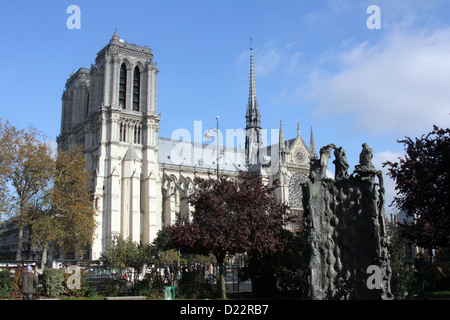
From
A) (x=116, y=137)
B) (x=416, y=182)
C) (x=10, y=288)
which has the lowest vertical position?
(x=10, y=288)

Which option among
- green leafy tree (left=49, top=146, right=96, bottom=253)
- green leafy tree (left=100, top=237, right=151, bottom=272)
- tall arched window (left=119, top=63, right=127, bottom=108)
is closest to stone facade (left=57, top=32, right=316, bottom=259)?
tall arched window (left=119, top=63, right=127, bottom=108)

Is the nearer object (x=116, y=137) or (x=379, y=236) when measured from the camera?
(x=379, y=236)

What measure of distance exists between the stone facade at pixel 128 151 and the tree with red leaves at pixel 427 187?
3670cm

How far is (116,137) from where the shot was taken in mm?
60125

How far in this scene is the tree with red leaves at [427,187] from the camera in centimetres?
2214

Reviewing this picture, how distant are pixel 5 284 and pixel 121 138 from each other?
40.9m

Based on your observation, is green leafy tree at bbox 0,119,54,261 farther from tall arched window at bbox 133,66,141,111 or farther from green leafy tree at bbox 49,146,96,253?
tall arched window at bbox 133,66,141,111

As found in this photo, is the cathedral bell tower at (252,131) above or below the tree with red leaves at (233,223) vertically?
above

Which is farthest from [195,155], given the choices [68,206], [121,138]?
[68,206]

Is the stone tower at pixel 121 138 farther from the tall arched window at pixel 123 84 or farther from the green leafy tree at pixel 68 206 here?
the green leafy tree at pixel 68 206

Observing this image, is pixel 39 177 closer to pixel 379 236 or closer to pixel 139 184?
pixel 139 184

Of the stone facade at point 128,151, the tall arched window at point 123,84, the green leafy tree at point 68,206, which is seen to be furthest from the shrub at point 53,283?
the tall arched window at point 123,84
